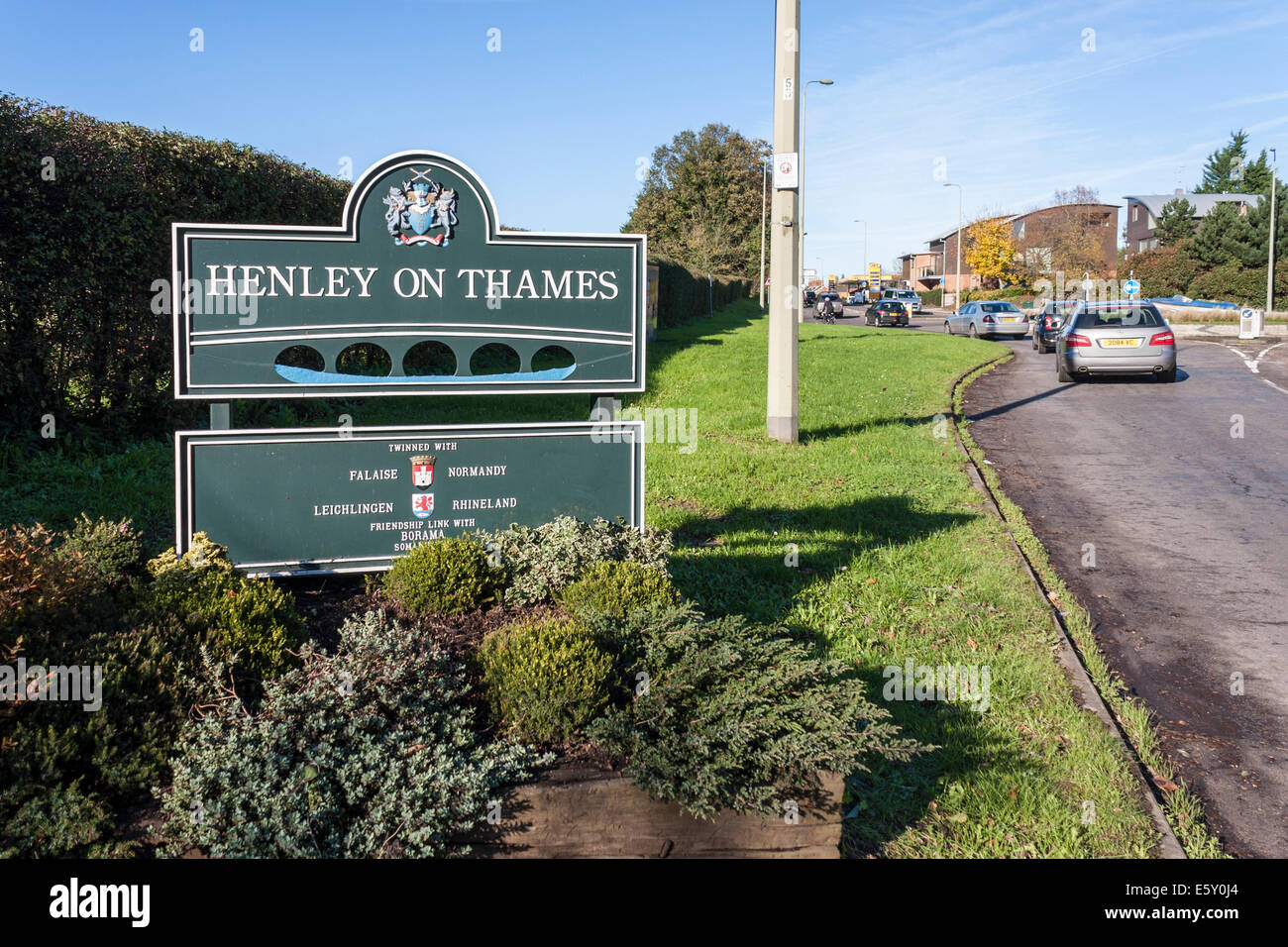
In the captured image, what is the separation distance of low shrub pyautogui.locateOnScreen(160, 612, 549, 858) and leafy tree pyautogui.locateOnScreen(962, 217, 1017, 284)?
71.2 m

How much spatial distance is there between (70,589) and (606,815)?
88.8 inches

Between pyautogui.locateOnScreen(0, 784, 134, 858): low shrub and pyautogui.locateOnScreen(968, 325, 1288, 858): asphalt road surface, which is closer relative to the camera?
pyautogui.locateOnScreen(0, 784, 134, 858): low shrub

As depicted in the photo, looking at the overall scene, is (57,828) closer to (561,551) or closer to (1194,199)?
(561,551)

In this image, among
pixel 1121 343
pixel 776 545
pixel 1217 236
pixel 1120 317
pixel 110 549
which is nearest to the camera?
pixel 110 549

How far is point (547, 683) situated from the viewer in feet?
11.5

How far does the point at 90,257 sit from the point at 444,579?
5.64m

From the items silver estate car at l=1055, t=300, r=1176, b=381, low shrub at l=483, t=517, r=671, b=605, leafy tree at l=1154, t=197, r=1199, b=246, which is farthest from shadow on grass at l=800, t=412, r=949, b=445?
leafy tree at l=1154, t=197, r=1199, b=246

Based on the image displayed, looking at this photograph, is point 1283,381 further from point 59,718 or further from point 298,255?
point 59,718

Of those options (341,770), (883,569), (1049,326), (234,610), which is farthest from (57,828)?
(1049,326)

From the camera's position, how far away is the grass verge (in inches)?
150

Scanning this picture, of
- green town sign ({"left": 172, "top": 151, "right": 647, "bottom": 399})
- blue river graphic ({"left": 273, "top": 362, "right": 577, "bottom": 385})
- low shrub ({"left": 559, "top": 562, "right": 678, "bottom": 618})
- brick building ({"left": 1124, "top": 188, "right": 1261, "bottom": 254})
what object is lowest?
low shrub ({"left": 559, "top": 562, "right": 678, "bottom": 618})

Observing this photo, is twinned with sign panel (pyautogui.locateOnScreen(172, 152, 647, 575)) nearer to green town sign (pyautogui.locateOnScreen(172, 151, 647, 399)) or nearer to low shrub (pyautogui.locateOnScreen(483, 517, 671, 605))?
green town sign (pyautogui.locateOnScreen(172, 151, 647, 399))

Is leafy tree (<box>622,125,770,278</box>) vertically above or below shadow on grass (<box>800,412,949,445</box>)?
above
